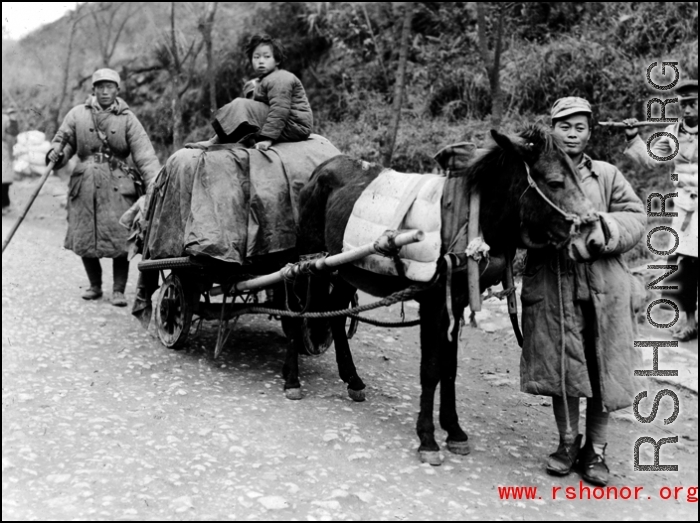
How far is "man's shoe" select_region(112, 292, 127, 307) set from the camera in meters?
7.45

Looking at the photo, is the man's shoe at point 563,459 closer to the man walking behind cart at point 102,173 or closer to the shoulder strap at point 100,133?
the man walking behind cart at point 102,173

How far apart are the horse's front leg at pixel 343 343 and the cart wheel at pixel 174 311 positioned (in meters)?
1.29

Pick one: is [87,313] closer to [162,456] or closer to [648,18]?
[162,456]

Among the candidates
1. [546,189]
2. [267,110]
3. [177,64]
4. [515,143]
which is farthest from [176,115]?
[546,189]

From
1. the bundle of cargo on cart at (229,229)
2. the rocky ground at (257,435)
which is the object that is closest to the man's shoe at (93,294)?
the rocky ground at (257,435)

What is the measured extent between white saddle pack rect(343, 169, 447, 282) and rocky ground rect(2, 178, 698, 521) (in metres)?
1.22

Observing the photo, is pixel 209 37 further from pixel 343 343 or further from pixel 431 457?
pixel 431 457

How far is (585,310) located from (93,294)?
5.57 meters

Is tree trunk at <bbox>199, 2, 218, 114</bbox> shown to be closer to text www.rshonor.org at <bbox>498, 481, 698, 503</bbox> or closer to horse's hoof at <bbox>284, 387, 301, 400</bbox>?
horse's hoof at <bbox>284, 387, 301, 400</bbox>

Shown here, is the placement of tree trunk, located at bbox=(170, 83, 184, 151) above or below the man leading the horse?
above

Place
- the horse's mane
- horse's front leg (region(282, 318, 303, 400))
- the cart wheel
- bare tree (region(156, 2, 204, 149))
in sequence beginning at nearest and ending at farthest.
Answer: the horse's mane → horse's front leg (region(282, 318, 303, 400)) → the cart wheel → bare tree (region(156, 2, 204, 149))

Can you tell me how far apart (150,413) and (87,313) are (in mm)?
2723

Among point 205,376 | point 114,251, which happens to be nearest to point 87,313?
point 114,251

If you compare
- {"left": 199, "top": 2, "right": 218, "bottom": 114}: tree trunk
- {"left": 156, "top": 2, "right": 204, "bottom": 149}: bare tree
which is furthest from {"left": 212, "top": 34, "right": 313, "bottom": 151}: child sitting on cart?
{"left": 156, "top": 2, "right": 204, "bottom": 149}: bare tree
